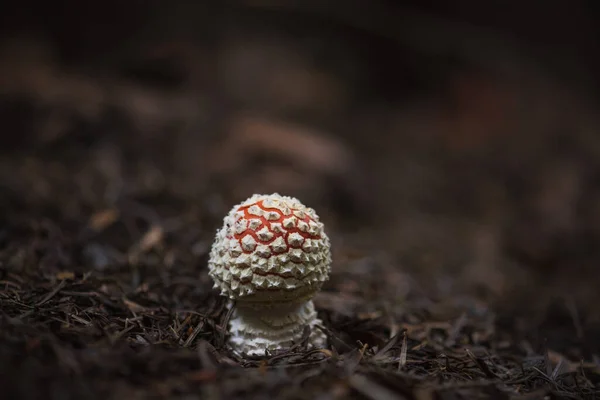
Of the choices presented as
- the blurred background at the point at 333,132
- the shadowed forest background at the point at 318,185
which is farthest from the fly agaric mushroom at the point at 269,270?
the blurred background at the point at 333,132

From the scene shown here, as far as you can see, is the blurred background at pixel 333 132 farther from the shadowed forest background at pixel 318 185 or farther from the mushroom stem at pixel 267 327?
the mushroom stem at pixel 267 327

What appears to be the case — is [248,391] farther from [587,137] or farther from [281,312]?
[587,137]

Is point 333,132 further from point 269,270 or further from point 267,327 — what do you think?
point 269,270

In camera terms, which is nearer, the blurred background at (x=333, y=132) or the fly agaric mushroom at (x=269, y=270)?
the fly agaric mushroom at (x=269, y=270)

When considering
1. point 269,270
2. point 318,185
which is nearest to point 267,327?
point 269,270

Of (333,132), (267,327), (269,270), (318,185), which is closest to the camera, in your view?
(269,270)

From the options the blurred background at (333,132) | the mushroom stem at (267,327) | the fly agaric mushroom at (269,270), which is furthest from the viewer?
the blurred background at (333,132)

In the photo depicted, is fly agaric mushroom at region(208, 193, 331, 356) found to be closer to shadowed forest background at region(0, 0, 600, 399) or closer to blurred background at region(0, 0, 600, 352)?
shadowed forest background at region(0, 0, 600, 399)
